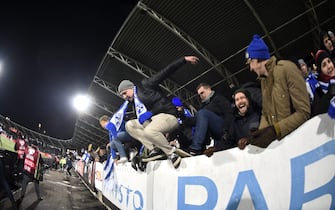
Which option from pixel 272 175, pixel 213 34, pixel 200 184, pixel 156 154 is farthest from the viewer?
pixel 213 34

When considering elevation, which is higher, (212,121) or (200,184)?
(212,121)

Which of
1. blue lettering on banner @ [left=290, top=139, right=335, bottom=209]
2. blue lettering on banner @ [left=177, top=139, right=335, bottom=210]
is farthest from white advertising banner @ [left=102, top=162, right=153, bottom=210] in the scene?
blue lettering on banner @ [left=290, top=139, right=335, bottom=209]

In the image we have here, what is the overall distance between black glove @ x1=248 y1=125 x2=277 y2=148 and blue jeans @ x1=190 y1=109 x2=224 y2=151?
1292 millimetres

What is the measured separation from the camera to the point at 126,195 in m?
5.07

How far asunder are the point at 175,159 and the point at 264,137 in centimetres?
157

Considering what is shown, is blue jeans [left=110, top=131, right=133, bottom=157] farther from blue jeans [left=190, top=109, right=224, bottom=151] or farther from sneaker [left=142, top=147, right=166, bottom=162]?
blue jeans [left=190, top=109, right=224, bottom=151]

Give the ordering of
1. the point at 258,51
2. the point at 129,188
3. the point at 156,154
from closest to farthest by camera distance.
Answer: the point at 258,51, the point at 156,154, the point at 129,188

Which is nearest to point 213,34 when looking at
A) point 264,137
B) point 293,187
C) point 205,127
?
point 205,127

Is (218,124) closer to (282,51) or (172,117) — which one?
(172,117)

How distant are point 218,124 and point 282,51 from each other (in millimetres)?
8092

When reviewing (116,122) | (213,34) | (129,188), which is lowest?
(129,188)

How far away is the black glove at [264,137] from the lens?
2.07 metres

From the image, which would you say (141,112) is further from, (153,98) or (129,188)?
(129,188)

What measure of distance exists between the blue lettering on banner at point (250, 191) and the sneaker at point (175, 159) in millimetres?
1072
